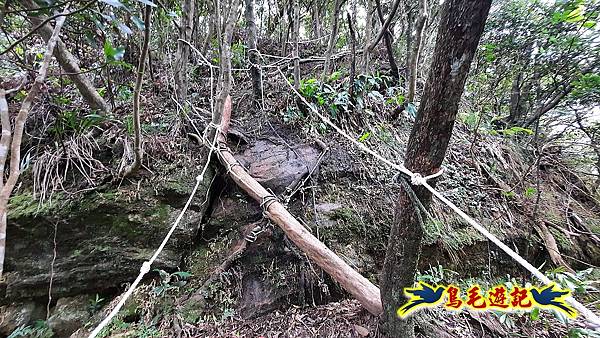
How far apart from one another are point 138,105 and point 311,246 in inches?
57.7

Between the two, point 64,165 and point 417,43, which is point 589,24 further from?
point 64,165

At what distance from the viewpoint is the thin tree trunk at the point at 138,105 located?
1459 mm

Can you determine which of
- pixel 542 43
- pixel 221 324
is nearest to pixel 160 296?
pixel 221 324

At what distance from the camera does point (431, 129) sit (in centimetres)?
117

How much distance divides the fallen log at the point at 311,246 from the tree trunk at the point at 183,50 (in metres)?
0.86

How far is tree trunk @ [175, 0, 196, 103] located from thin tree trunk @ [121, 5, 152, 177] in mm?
757

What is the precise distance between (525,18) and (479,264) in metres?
2.65

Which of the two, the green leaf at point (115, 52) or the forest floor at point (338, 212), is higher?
the green leaf at point (115, 52)

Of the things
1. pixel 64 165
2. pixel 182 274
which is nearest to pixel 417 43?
pixel 182 274

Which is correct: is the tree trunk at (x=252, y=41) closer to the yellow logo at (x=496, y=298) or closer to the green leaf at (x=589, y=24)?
the yellow logo at (x=496, y=298)

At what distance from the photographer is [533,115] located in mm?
3588

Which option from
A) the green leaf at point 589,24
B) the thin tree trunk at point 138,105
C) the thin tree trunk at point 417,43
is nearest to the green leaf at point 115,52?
the thin tree trunk at point 138,105

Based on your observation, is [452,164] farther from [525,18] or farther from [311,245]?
[311,245]

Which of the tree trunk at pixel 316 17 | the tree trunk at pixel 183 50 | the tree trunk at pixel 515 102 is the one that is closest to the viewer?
the tree trunk at pixel 183 50
